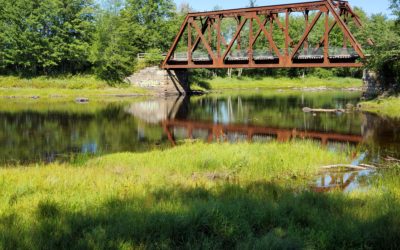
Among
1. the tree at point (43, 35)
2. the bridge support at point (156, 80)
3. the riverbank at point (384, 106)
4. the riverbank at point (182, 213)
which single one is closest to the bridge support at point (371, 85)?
the riverbank at point (384, 106)

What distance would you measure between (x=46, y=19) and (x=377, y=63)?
43362 millimetres

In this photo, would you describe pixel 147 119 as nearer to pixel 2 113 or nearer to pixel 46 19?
pixel 2 113

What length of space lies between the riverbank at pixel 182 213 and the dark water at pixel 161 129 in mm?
7711

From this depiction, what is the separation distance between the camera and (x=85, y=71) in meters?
63.1

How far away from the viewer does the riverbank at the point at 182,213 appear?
6.84 meters

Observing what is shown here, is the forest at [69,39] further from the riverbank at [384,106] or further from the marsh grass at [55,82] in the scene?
the riverbank at [384,106]

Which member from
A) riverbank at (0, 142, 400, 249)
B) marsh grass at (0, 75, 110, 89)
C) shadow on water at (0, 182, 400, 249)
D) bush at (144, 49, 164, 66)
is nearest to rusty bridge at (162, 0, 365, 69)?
bush at (144, 49, 164, 66)

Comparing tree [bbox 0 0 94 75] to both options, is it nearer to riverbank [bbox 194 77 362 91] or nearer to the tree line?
the tree line

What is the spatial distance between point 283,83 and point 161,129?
194 ft

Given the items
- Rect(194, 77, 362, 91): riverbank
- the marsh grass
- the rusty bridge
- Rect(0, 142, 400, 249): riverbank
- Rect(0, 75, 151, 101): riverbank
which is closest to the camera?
Rect(0, 142, 400, 249): riverbank

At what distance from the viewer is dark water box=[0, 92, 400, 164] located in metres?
20.5

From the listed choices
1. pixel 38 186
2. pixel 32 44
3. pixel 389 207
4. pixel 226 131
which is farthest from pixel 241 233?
pixel 32 44

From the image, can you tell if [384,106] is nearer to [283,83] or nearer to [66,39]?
[66,39]

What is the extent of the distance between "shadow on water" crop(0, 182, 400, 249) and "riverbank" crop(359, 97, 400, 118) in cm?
2740
